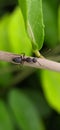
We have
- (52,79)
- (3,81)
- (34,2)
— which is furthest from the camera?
(3,81)

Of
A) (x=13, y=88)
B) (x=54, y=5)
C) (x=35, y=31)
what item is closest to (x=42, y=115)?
(x=13, y=88)

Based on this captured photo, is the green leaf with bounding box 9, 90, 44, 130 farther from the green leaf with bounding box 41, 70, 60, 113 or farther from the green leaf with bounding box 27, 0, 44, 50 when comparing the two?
the green leaf with bounding box 27, 0, 44, 50

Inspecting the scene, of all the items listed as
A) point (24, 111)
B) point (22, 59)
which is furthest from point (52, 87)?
point (22, 59)

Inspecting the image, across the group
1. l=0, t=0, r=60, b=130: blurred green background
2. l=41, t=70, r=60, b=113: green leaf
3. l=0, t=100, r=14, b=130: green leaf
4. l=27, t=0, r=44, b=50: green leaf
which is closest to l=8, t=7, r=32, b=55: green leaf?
l=0, t=0, r=60, b=130: blurred green background

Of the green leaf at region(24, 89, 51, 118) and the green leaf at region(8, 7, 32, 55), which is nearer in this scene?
the green leaf at region(8, 7, 32, 55)

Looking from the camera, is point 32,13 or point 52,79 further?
point 52,79

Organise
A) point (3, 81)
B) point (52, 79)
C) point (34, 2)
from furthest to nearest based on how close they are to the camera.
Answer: point (3, 81) → point (52, 79) → point (34, 2)

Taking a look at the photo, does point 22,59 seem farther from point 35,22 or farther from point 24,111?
point 24,111

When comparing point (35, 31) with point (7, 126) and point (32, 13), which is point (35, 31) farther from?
point (7, 126)
